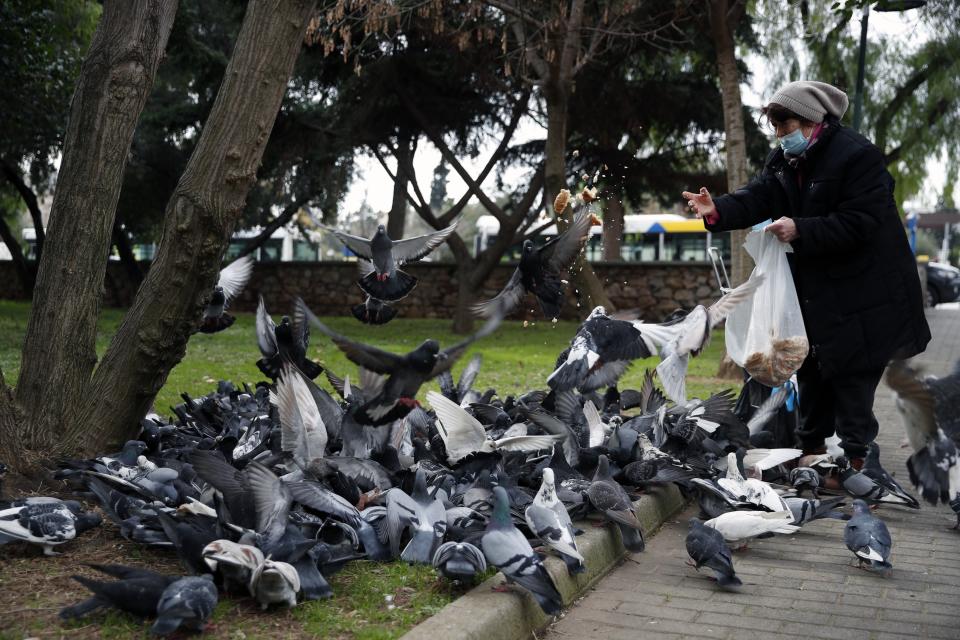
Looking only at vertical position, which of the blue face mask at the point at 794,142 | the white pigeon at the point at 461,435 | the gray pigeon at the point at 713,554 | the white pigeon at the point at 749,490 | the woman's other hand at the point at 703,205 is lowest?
the gray pigeon at the point at 713,554

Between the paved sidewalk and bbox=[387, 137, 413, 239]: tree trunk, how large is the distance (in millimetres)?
13947

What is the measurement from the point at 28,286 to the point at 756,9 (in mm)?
20202

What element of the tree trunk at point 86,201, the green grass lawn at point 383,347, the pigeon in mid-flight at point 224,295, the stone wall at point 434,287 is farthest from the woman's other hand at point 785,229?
the stone wall at point 434,287

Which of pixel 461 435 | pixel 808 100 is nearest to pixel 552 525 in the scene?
pixel 461 435

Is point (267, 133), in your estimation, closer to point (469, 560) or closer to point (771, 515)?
point (469, 560)

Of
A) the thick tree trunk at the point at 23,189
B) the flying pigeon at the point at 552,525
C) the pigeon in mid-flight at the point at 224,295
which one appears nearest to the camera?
the flying pigeon at the point at 552,525

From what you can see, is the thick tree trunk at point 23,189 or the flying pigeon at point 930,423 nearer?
the flying pigeon at point 930,423

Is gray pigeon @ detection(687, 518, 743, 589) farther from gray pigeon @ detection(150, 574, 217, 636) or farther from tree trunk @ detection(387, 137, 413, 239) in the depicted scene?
tree trunk @ detection(387, 137, 413, 239)

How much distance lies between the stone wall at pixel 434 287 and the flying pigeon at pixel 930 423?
54.4 feet

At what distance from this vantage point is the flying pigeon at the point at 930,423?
12.0 feet

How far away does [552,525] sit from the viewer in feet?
11.7

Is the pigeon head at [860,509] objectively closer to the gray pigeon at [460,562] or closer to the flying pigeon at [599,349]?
the flying pigeon at [599,349]

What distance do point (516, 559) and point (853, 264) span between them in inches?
109

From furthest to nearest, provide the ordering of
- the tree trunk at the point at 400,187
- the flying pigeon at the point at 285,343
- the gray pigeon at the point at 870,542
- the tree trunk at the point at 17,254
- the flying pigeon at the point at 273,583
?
the tree trunk at the point at 17,254 → the tree trunk at the point at 400,187 → the flying pigeon at the point at 285,343 → the gray pigeon at the point at 870,542 → the flying pigeon at the point at 273,583
